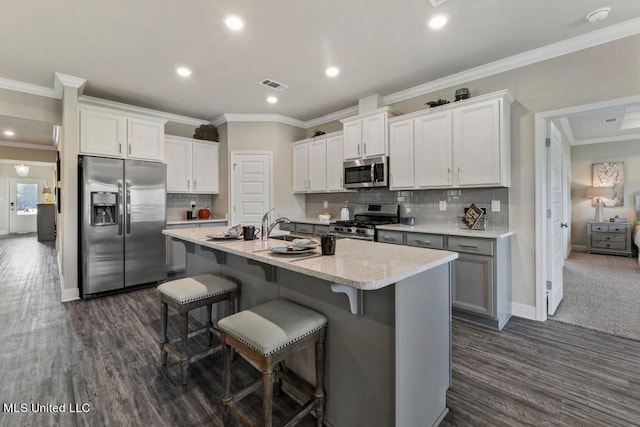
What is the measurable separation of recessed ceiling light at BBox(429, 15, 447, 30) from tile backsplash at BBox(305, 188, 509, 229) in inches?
69.2

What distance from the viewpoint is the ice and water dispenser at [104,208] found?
3.75 meters

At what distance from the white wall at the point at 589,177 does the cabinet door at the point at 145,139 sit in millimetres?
8697

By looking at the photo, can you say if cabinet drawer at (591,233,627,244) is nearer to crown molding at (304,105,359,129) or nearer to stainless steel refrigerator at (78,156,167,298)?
crown molding at (304,105,359,129)

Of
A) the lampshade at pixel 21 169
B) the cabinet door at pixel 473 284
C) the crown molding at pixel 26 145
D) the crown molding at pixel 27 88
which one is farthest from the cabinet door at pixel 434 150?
the lampshade at pixel 21 169

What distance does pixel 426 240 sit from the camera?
3131 mm

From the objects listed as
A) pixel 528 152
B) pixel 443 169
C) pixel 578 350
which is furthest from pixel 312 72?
pixel 578 350

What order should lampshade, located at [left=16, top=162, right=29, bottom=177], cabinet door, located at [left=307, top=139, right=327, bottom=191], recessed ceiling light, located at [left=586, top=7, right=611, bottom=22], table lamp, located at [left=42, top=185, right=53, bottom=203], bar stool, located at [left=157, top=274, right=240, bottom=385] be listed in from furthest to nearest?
1. table lamp, located at [left=42, top=185, right=53, bottom=203]
2. lampshade, located at [left=16, top=162, right=29, bottom=177]
3. cabinet door, located at [left=307, top=139, right=327, bottom=191]
4. recessed ceiling light, located at [left=586, top=7, right=611, bottom=22]
5. bar stool, located at [left=157, top=274, right=240, bottom=385]

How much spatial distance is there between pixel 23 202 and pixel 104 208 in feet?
31.4

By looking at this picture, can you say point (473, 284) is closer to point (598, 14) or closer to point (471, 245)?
point (471, 245)

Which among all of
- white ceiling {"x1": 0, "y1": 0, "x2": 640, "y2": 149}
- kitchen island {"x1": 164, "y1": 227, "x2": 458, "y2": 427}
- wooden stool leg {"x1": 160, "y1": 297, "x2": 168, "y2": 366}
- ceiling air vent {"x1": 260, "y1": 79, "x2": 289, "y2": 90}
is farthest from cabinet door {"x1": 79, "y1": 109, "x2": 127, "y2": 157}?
kitchen island {"x1": 164, "y1": 227, "x2": 458, "y2": 427}

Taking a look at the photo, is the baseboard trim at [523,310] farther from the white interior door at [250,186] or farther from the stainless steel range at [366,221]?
the white interior door at [250,186]

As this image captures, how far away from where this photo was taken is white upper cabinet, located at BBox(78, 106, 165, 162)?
376cm

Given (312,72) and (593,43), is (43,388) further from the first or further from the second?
(593,43)

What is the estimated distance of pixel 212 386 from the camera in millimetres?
1960
